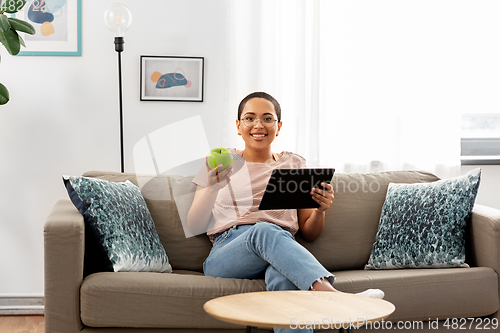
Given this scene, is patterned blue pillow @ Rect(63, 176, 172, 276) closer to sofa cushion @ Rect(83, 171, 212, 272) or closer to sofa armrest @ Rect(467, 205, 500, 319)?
sofa cushion @ Rect(83, 171, 212, 272)

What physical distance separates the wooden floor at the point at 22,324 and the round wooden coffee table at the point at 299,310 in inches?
60.4

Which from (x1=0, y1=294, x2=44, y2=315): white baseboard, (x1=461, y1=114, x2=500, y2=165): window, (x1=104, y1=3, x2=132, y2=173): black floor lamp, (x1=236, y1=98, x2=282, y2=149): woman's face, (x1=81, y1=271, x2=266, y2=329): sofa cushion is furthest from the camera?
(x1=461, y1=114, x2=500, y2=165): window

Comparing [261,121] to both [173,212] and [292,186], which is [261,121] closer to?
[292,186]

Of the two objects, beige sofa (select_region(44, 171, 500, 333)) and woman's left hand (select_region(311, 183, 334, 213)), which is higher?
woman's left hand (select_region(311, 183, 334, 213))

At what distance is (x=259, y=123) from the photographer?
1962 mm

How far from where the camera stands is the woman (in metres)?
1.44

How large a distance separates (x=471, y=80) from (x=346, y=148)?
907 millimetres

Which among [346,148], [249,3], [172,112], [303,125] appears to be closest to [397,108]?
[346,148]

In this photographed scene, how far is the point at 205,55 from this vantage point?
8.37 feet

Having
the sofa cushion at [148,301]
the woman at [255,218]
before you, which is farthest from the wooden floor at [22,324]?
the woman at [255,218]

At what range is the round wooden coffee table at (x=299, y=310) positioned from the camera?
39.8 inches

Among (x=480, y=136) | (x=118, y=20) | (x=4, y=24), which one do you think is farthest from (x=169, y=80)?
(x=480, y=136)

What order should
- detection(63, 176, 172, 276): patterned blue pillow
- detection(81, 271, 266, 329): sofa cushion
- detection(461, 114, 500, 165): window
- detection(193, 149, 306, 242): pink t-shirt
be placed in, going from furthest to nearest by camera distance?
detection(461, 114, 500, 165): window → detection(193, 149, 306, 242): pink t-shirt → detection(63, 176, 172, 276): patterned blue pillow → detection(81, 271, 266, 329): sofa cushion

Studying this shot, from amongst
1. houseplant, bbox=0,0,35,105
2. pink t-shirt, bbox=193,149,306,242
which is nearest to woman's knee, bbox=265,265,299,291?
Result: pink t-shirt, bbox=193,149,306,242
